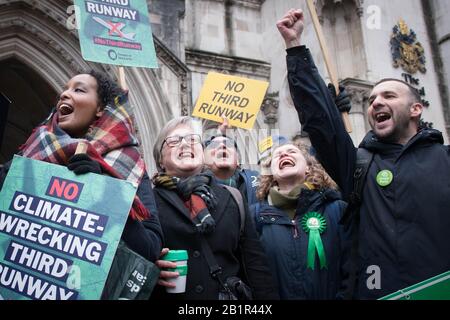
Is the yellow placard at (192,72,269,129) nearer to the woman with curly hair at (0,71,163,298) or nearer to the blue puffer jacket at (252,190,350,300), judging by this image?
the blue puffer jacket at (252,190,350,300)

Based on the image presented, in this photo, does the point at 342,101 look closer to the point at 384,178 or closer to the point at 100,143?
the point at 384,178

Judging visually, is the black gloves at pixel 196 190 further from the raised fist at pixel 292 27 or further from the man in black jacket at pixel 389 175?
the raised fist at pixel 292 27

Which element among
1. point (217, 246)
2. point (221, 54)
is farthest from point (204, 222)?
point (221, 54)

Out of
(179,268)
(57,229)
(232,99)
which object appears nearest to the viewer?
(57,229)

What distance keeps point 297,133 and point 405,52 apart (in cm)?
252

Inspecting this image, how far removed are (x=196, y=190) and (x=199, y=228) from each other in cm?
18

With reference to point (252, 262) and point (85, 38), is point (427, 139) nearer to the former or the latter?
point (252, 262)

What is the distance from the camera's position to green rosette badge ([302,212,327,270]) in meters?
1.96

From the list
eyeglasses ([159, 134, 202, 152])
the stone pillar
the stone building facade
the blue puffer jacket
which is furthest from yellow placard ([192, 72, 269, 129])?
the stone pillar

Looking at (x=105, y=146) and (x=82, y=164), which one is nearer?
(x=82, y=164)

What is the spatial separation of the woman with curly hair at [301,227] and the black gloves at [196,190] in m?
0.48

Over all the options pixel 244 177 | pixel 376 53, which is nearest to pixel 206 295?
pixel 244 177

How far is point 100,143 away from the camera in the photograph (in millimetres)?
1557

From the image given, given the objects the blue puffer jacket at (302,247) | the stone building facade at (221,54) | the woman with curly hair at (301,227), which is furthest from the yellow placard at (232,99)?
the stone building facade at (221,54)
